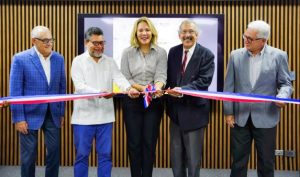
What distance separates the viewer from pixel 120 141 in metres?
5.51

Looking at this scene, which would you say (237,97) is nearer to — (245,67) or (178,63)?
(245,67)

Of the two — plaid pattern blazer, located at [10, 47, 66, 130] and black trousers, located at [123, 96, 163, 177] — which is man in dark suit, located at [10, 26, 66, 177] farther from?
black trousers, located at [123, 96, 163, 177]

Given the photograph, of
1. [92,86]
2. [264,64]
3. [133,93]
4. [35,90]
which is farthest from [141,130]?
[264,64]

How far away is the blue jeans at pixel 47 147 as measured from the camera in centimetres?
370

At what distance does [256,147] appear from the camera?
3.56 meters

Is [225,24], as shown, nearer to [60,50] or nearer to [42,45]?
[60,50]

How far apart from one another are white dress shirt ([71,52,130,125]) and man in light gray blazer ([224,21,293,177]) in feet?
3.19

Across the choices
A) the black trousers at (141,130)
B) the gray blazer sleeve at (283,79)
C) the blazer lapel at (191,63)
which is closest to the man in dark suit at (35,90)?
the black trousers at (141,130)

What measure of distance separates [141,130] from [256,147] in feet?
3.34

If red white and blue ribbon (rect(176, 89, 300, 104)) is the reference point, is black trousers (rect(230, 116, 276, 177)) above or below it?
below

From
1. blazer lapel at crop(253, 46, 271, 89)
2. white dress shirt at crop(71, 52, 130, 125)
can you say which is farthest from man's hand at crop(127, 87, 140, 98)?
blazer lapel at crop(253, 46, 271, 89)

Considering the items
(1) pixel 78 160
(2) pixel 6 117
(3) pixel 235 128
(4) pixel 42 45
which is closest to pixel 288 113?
(3) pixel 235 128

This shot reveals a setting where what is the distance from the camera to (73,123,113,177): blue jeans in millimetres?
3672

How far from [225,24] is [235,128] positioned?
206 cm
